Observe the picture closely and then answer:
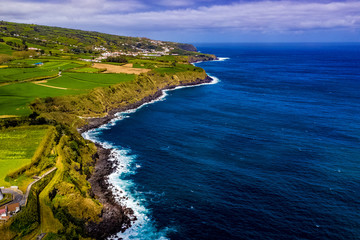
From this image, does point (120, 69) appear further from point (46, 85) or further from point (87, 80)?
point (46, 85)

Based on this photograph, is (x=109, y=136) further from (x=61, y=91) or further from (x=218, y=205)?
(x=218, y=205)

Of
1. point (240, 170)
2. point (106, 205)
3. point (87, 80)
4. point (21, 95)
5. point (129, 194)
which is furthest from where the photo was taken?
point (87, 80)

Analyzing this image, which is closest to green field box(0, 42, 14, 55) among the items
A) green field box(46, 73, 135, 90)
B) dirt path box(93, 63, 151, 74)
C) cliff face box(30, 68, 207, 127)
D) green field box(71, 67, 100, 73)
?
dirt path box(93, 63, 151, 74)

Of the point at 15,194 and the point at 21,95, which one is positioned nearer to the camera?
the point at 15,194

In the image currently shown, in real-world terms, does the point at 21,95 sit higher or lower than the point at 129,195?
higher

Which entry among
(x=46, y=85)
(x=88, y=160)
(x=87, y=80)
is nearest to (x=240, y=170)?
(x=88, y=160)

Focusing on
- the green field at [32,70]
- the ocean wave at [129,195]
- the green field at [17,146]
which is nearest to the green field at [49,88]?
the green field at [32,70]

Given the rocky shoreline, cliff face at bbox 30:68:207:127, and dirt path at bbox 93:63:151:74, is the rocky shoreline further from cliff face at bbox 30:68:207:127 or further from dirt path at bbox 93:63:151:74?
dirt path at bbox 93:63:151:74
